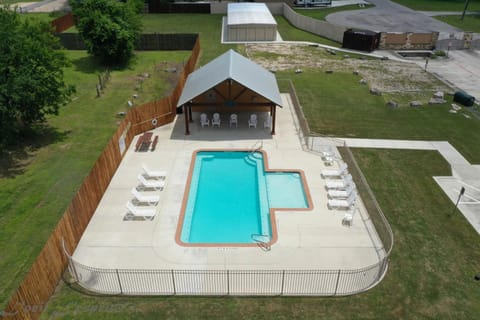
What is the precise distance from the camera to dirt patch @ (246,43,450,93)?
30094 millimetres

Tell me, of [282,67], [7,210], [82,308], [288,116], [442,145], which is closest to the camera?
[82,308]

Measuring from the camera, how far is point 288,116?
944 inches

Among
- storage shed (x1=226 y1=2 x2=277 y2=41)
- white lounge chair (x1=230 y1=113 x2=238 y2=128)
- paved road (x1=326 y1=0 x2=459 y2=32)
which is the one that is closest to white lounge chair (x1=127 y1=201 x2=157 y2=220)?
white lounge chair (x1=230 y1=113 x2=238 y2=128)

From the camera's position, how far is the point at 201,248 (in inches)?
533

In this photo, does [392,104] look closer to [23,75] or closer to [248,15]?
[23,75]

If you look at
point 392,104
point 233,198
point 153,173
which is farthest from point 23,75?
point 392,104

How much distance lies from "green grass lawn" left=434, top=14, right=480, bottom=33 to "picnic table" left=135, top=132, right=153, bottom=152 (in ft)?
153

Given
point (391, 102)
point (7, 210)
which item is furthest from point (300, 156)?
point (7, 210)

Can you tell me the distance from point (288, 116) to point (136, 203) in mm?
12262

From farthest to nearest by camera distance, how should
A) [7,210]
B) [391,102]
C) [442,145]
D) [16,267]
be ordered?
1. [391,102]
2. [442,145]
3. [7,210]
4. [16,267]

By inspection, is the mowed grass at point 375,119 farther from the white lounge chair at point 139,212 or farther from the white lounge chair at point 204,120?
the white lounge chair at point 139,212

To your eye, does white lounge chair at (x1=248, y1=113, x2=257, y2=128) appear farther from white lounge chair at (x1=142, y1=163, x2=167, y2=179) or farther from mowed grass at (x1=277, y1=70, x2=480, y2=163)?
white lounge chair at (x1=142, y1=163, x2=167, y2=179)

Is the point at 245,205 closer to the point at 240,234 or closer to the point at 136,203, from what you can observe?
the point at 240,234

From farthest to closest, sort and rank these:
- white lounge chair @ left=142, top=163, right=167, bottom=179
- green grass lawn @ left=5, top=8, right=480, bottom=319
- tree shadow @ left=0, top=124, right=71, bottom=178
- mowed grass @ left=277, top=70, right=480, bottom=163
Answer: mowed grass @ left=277, top=70, right=480, bottom=163
tree shadow @ left=0, top=124, right=71, bottom=178
white lounge chair @ left=142, top=163, right=167, bottom=179
green grass lawn @ left=5, top=8, right=480, bottom=319
